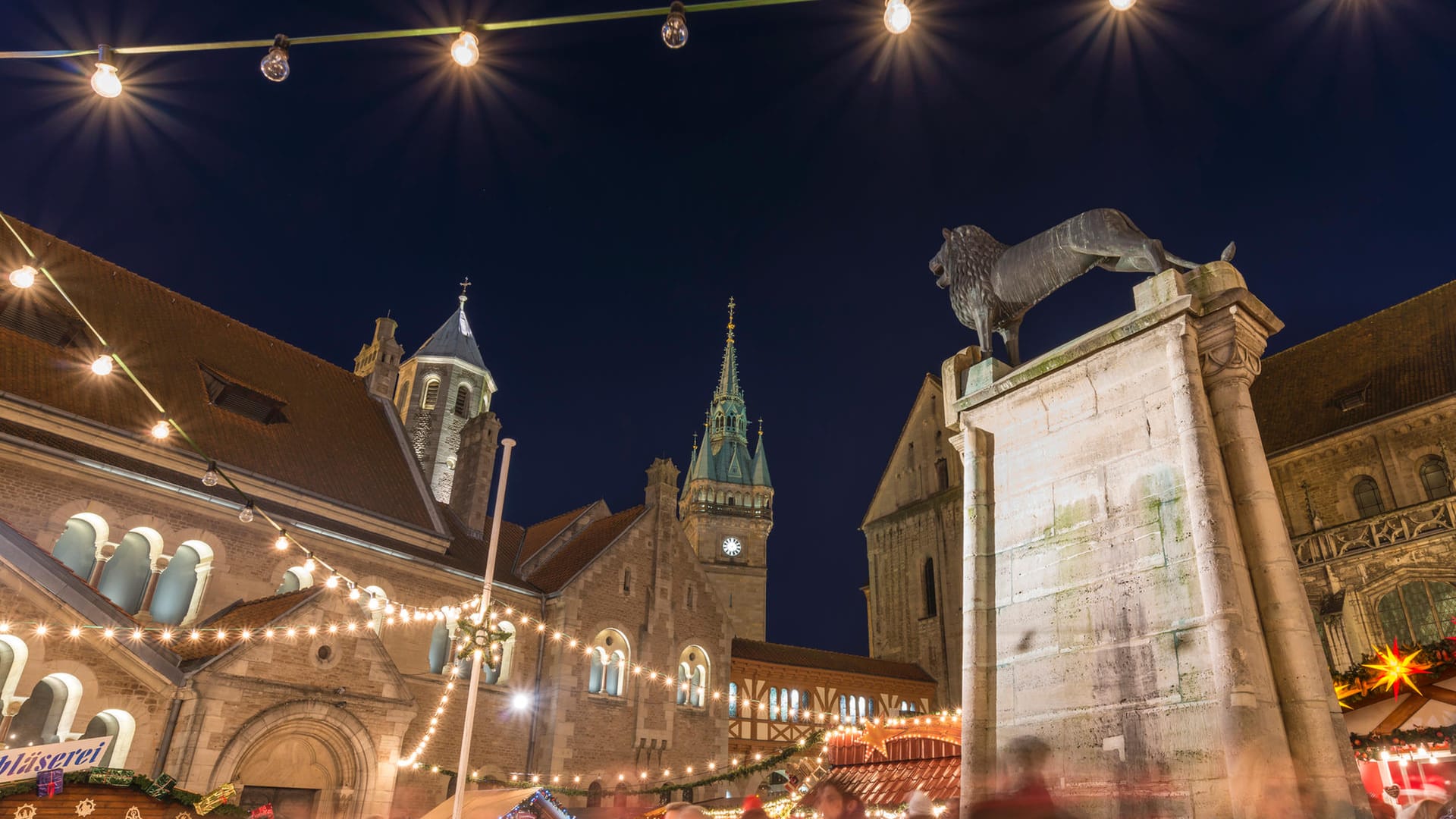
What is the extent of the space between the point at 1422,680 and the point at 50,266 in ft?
83.7

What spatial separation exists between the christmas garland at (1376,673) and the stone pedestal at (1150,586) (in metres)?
2.93

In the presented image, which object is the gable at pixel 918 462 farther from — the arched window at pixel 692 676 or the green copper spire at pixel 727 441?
the green copper spire at pixel 727 441

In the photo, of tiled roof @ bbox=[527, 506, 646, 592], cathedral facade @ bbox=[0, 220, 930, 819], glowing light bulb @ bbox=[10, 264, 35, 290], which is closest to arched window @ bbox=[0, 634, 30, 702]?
cathedral facade @ bbox=[0, 220, 930, 819]

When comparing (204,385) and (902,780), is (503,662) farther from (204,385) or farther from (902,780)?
(902,780)

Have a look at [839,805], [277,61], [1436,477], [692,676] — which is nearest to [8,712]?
[277,61]

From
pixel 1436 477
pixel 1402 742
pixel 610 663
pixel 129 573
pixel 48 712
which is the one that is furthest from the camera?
pixel 610 663

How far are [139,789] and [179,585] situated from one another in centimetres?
999

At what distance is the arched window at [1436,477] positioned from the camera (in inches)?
727

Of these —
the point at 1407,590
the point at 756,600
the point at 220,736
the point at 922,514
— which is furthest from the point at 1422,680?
the point at 756,600

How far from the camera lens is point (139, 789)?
795 cm

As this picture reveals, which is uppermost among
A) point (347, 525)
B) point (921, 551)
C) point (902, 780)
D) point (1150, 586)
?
point (921, 551)

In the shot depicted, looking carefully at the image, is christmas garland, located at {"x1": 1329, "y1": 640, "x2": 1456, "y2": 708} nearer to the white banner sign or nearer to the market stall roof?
the market stall roof

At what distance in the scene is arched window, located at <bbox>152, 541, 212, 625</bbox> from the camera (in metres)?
16.0

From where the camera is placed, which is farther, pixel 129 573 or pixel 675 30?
pixel 129 573
